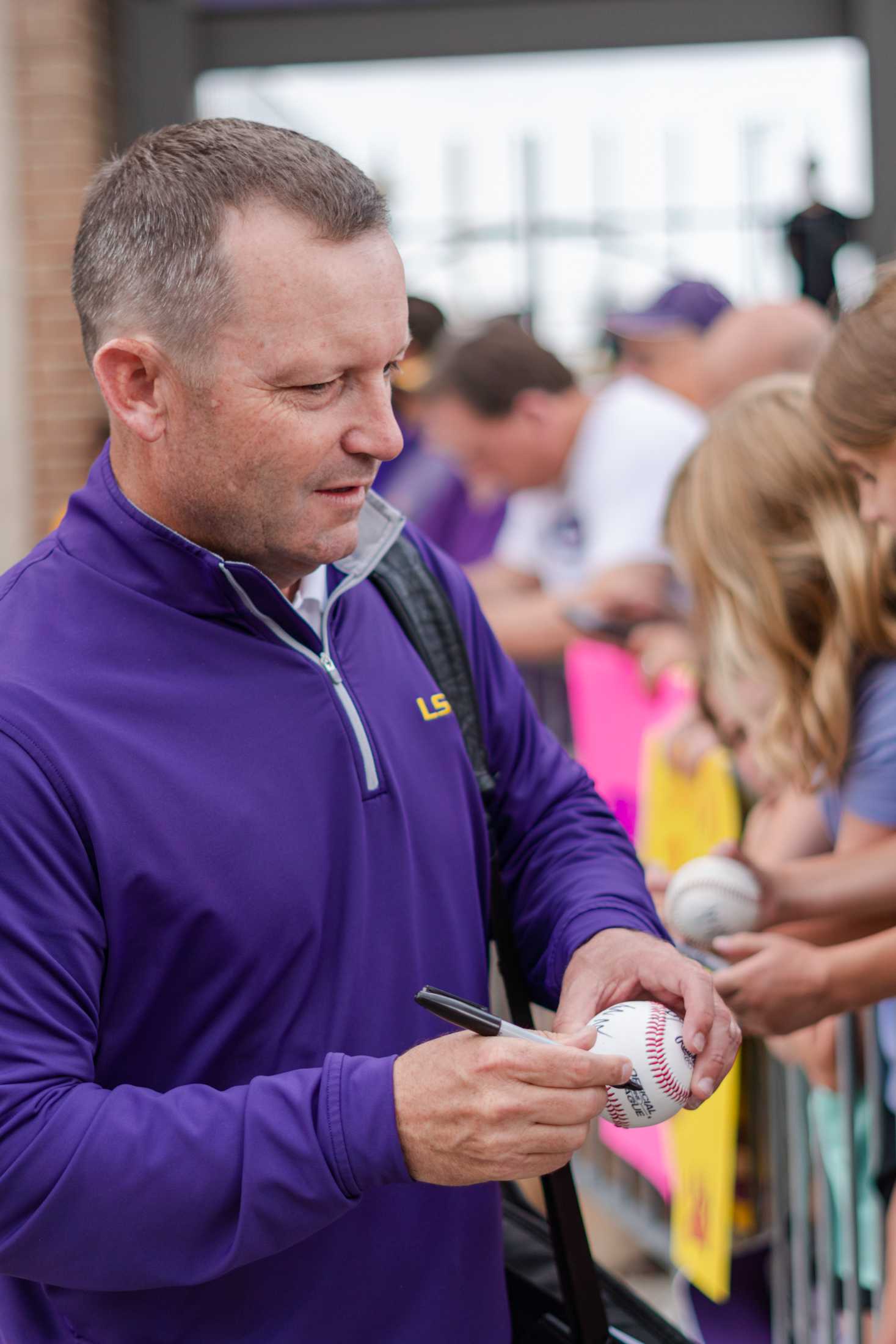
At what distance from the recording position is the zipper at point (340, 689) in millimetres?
1505

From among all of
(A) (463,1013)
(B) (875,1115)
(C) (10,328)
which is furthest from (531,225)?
(A) (463,1013)

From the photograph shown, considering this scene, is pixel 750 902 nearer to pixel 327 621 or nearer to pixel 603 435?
pixel 327 621

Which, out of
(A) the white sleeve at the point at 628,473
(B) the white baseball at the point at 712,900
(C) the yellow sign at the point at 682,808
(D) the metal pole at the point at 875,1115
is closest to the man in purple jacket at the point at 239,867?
(B) the white baseball at the point at 712,900

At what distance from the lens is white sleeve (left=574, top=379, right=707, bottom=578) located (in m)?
4.18

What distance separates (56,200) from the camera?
5.76 m

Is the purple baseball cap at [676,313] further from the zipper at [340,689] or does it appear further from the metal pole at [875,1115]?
the zipper at [340,689]

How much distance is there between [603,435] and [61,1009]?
3.40 metres

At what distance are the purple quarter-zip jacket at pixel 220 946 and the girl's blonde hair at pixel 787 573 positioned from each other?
65 centimetres

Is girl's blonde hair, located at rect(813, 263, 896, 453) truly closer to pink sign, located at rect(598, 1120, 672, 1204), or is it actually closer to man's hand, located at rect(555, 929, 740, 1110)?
man's hand, located at rect(555, 929, 740, 1110)

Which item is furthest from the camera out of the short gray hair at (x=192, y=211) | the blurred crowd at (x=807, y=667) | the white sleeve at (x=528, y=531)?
the white sleeve at (x=528, y=531)

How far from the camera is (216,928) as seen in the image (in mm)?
1381

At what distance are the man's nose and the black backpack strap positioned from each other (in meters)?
0.31

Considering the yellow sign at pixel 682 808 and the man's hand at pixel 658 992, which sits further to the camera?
the yellow sign at pixel 682 808

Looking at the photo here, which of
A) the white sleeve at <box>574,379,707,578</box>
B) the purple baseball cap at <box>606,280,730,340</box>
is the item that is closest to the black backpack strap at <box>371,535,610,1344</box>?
the white sleeve at <box>574,379,707,578</box>
